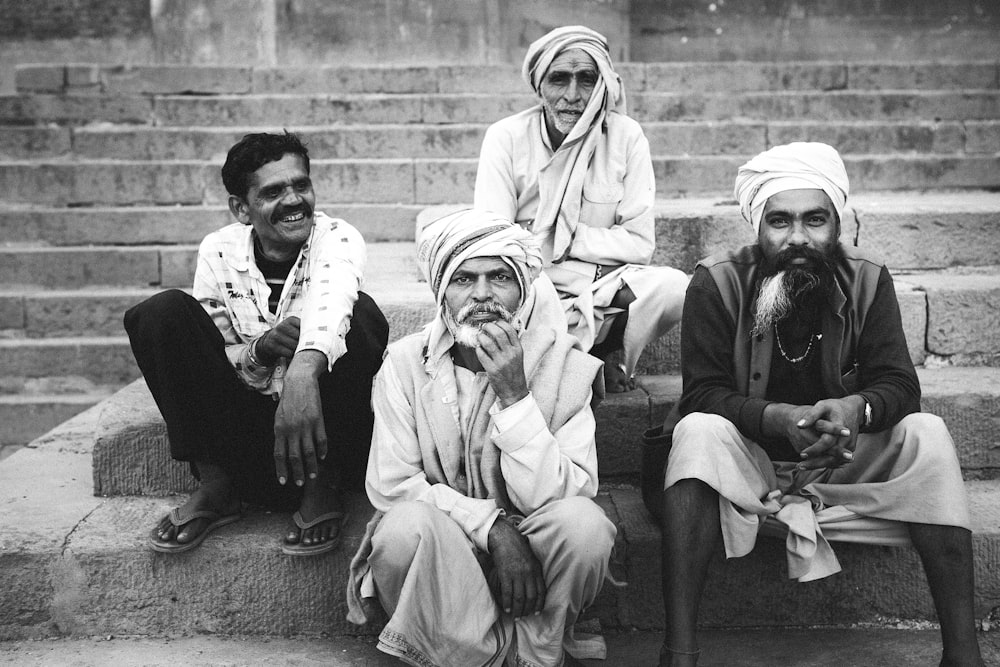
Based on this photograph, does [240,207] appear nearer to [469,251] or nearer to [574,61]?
[469,251]

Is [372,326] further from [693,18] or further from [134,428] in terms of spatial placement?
[693,18]

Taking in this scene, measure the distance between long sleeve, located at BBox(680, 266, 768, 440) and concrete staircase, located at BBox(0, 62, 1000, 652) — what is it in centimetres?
53

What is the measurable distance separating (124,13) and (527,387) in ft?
26.6

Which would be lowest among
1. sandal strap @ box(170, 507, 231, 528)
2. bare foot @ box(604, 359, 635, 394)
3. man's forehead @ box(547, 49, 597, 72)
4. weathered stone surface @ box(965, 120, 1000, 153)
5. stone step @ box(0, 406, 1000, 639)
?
stone step @ box(0, 406, 1000, 639)

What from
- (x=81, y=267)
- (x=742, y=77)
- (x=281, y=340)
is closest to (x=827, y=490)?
(x=281, y=340)

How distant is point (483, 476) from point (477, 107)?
15.1 ft

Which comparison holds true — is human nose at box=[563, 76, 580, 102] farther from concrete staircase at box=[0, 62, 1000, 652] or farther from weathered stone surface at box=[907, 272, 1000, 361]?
weathered stone surface at box=[907, 272, 1000, 361]

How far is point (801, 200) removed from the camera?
3098mm

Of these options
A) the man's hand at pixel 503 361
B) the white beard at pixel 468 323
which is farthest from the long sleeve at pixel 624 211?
the man's hand at pixel 503 361

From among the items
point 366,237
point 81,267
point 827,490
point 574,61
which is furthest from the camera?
point 366,237

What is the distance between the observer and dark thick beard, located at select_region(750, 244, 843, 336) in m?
3.00

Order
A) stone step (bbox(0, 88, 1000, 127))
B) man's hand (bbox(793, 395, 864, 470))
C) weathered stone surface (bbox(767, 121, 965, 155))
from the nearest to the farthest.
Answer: man's hand (bbox(793, 395, 864, 470)) → weathered stone surface (bbox(767, 121, 965, 155)) → stone step (bbox(0, 88, 1000, 127))

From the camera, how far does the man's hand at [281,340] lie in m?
3.10

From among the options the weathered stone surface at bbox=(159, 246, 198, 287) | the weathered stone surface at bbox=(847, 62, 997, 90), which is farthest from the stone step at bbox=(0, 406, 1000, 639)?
the weathered stone surface at bbox=(847, 62, 997, 90)
